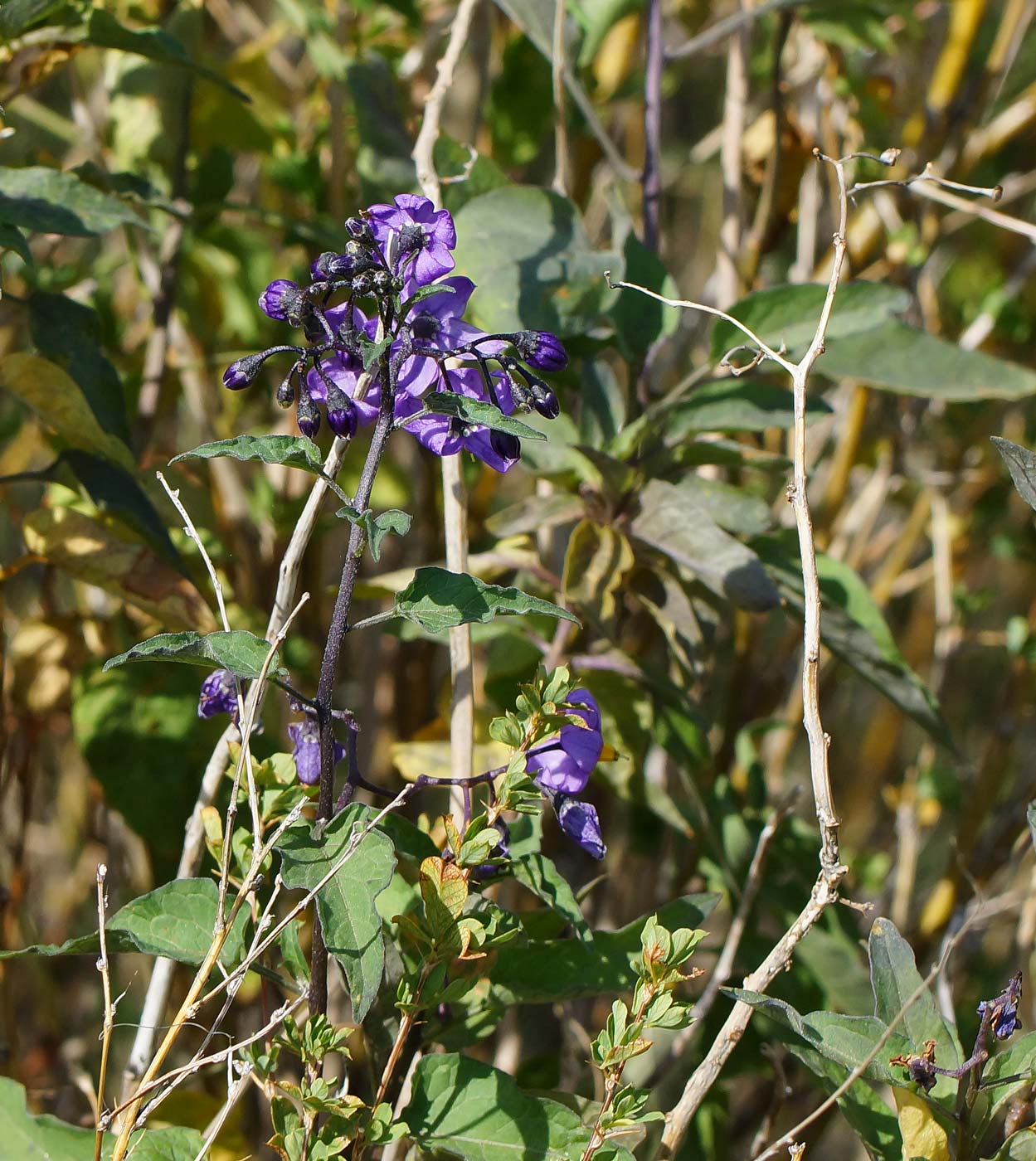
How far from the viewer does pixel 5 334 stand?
1.78 meters

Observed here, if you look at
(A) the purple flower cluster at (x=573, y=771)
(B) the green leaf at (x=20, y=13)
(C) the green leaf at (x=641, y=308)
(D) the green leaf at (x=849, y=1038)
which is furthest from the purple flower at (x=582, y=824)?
(B) the green leaf at (x=20, y=13)

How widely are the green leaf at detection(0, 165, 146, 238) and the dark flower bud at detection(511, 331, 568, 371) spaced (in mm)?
444

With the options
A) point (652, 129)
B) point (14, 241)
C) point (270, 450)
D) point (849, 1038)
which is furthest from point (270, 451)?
point (652, 129)

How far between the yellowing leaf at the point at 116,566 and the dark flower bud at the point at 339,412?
1.39 feet

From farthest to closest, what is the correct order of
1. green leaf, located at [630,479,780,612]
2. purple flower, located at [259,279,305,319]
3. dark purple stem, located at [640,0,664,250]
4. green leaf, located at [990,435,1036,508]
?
dark purple stem, located at [640,0,664,250], green leaf, located at [630,479,780,612], green leaf, located at [990,435,1036,508], purple flower, located at [259,279,305,319]

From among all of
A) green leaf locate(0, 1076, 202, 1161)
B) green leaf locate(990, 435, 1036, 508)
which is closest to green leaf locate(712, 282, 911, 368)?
green leaf locate(990, 435, 1036, 508)

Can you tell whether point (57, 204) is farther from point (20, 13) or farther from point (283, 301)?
point (283, 301)

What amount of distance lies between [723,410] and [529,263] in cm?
23

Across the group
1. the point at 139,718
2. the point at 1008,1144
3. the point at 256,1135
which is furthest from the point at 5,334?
the point at 1008,1144

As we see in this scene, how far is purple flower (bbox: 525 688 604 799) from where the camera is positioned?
861mm

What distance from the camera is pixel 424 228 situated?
838 mm

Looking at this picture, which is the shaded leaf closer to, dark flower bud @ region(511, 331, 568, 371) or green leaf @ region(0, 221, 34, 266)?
dark flower bud @ region(511, 331, 568, 371)

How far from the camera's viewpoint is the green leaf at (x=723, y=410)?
114 cm

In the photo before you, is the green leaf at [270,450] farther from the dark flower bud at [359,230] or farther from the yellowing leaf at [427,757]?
the yellowing leaf at [427,757]
